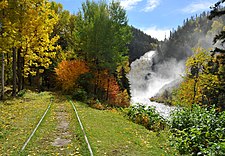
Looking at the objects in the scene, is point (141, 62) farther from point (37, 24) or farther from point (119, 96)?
point (37, 24)

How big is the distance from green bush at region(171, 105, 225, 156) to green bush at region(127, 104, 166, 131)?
44.1 inches

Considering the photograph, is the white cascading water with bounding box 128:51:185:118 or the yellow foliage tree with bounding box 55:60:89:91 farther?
the white cascading water with bounding box 128:51:185:118

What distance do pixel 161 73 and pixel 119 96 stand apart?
95.3m

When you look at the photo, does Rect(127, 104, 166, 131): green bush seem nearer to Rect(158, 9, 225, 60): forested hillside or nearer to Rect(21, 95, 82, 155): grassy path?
Rect(21, 95, 82, 155): grassy path

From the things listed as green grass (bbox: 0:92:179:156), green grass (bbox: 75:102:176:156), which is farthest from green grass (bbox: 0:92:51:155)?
green grass (bbox: 75:102:176:156)

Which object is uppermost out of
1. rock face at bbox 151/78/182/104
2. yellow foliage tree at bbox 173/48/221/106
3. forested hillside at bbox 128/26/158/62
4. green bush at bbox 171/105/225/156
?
forested hillside at bbox 128/26/158/62

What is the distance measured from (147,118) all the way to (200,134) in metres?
5.38

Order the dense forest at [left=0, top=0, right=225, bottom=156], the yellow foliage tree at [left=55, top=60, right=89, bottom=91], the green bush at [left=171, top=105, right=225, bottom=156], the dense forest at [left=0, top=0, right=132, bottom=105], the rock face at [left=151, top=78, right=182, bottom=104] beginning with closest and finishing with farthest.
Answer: the green bush at [left=171, top=105, right=225, bottom=156], the dense forest at [left=0, top=0, right=225, bottom=156], the dense forest at [left=0, top=0, right=132, bottom=105], the yellow foliage tree at [left=55, top=60, right=89, bottom=91], the rock face at [left=151, top=78, right=182, bottom=104]

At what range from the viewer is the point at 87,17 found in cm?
2617

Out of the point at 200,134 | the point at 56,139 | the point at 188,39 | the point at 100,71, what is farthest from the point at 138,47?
the point at 56,139

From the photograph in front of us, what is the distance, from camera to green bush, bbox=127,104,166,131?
12.8 m

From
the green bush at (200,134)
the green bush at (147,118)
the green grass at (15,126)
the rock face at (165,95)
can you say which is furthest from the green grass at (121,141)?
the rock face at (165,95)

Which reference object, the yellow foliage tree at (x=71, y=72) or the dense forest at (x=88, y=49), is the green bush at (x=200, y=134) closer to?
the dense forest at (x=88, y=49)

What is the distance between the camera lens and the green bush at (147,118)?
1283cm
